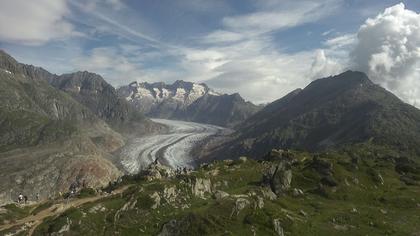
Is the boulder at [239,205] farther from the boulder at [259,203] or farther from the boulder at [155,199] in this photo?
the boulder at [155,199]

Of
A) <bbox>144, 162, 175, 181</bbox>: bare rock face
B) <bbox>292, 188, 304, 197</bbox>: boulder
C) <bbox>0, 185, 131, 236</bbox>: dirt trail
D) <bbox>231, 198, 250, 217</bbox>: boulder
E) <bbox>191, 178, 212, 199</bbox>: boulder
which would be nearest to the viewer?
<bbox>231, 198, 250, 217</bbox>: boulder

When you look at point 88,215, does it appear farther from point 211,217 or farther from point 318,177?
point 318,177

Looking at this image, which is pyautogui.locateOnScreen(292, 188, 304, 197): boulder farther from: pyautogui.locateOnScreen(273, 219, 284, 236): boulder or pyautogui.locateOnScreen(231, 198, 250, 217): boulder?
pyautogui.locateOnScreen(273, 219, 284, 236): boulder

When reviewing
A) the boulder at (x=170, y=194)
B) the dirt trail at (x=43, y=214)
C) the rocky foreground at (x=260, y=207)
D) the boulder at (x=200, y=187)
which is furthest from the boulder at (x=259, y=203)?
the dirt trail at (x=43, y=214)

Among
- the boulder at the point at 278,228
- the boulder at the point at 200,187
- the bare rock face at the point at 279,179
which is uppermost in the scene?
the bare rock face at the point at 279,179

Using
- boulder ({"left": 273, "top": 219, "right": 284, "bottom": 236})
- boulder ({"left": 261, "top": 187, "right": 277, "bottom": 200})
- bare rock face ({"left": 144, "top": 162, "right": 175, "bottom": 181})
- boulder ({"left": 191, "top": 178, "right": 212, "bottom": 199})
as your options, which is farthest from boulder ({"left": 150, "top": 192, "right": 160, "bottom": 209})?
bare rock face ({"left": 144, "top": 162, "right": 175, "bottom": 181})

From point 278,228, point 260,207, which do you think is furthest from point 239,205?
point 278,228

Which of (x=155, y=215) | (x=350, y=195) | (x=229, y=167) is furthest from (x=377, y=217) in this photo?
(x=229, y=167)

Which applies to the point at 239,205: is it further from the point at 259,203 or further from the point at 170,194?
the point at 170,194

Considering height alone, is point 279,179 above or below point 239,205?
above
